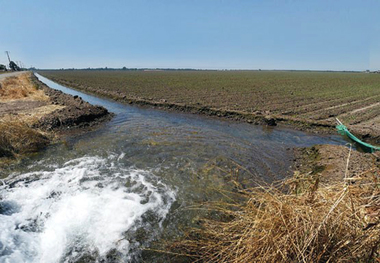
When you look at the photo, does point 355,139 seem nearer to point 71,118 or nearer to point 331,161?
point 331,161

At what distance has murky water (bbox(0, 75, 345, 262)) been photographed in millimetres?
4234

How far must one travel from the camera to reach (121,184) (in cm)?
636

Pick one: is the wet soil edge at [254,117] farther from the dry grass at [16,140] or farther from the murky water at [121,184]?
the dry grass at [16,140]

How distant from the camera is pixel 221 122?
44.2 ft

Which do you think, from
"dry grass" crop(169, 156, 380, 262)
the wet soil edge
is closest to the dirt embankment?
the wet soil edge

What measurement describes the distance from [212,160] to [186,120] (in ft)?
21.2

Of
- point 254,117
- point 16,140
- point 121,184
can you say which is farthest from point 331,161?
point 16,140

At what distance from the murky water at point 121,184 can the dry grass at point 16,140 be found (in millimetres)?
601

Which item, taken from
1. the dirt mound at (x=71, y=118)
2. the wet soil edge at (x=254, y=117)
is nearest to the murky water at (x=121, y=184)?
the wet soil edge at (x=254, y=117)

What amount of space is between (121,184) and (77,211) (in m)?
1.48

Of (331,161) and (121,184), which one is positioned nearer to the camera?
(121,184)

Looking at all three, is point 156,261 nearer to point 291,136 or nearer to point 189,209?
point 189,209

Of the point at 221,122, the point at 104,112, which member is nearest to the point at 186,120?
the point at 221,122

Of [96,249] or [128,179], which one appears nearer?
[96,249]
